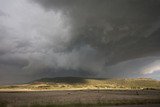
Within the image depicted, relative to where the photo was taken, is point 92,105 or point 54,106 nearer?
point 54,106

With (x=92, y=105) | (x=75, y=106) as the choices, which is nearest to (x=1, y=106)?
(x=75, y=106)

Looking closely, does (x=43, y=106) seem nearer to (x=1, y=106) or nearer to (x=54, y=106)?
(x=54, y=106)

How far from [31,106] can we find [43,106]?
2.74 m

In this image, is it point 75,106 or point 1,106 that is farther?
point 75,106

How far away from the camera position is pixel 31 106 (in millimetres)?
54562

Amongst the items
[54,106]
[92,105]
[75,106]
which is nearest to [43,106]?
[54,106]

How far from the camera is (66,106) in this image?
2234 inches

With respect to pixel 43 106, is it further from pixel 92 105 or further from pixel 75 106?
pixel 92 105

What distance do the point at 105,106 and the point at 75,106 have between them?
7082 millimetres

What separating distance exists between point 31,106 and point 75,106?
1019 cm

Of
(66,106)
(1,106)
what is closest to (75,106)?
(66,106)

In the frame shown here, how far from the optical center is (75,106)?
57.1m

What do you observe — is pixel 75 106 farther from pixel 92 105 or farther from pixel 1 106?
pixel 1 106

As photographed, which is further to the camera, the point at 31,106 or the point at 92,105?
the point at 92,105
